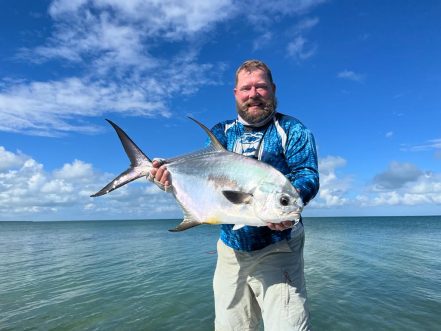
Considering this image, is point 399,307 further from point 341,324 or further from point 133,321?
point 133,321

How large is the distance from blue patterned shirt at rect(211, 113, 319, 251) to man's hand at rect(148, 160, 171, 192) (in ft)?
3.36

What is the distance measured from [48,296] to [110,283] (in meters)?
3.59

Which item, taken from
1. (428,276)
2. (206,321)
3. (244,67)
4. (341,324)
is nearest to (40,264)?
(206,321)

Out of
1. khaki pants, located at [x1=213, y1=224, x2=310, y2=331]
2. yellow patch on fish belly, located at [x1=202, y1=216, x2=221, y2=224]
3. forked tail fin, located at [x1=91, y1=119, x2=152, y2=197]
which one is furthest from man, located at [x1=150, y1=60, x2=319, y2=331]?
yellow patch on fish belly, located at [x1=202, y1=216, x2=221, y2=224]

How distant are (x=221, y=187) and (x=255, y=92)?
57.7 inches

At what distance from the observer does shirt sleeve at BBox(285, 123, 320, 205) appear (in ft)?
12.7

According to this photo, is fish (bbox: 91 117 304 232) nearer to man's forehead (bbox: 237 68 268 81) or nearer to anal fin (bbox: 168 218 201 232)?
anal fin (bbox: 168 218 201 232)

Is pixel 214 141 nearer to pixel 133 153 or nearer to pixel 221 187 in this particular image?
pixel 221 187

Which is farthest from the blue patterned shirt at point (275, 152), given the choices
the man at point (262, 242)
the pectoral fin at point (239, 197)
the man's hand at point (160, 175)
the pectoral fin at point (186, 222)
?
the man's hand at point (160, 175)

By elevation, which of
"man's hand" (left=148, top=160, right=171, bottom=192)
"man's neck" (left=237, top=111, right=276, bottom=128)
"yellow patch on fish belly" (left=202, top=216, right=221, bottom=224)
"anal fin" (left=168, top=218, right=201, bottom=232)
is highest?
"man's neck" (left=237, top=111, right=276, bottom=128)

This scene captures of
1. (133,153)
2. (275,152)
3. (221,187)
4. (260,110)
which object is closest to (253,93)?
(260,110)

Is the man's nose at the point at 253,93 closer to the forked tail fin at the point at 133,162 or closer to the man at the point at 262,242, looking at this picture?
the man at the point at 262,242

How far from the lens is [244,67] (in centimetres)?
476

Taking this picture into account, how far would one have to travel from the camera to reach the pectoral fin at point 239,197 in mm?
3560
